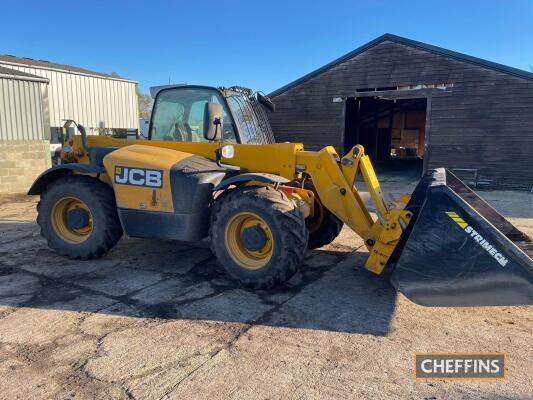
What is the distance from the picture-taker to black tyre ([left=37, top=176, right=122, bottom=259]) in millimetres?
5285

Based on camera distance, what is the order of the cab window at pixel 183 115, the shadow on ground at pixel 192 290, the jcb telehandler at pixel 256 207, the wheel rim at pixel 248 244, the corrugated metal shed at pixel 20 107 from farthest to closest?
the corrugated metal shed at pixel 20 107 → the cab window at pixel 183 115 → the wheel rim at pixel 248 244 → the shadow on ground at pixel 192 290 → the jcb telehandler at pixel 256 207

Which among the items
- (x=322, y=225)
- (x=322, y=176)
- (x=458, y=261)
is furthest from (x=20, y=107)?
(x=458, y=261)

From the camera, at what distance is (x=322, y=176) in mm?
4699

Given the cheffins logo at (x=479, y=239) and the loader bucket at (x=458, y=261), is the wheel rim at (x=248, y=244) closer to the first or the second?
the loader bucket at (x=458, y=261)

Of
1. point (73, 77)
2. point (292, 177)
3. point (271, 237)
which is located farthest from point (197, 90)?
point (73, 77)

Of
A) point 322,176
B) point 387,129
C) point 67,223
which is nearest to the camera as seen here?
point 322,176

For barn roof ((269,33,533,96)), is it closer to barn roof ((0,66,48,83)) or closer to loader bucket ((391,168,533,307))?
barn roof ((0,66,48,83))

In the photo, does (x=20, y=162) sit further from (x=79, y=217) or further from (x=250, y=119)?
(x=250, y=119)

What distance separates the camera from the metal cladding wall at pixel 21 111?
1147 cm

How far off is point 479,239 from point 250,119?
10.2 ft

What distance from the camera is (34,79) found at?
1202cm

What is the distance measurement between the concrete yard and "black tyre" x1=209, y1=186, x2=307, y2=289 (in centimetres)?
25

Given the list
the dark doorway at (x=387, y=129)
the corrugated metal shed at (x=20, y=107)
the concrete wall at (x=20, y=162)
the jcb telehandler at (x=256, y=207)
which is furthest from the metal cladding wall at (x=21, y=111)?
the dark doorway at (x=387, y=129)

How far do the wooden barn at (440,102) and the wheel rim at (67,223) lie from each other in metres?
12.0
